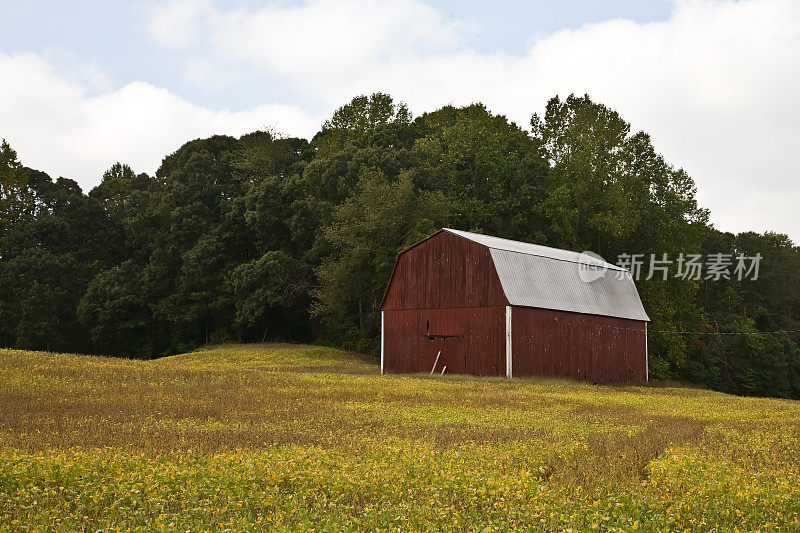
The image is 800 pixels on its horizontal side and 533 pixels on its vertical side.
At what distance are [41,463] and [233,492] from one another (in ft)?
10.6

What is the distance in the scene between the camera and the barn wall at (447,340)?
121 feet

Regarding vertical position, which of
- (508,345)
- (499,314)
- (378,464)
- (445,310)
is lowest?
(378,464)

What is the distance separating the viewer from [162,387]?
1006 inches

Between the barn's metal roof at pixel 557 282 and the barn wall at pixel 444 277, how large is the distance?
1.95ft

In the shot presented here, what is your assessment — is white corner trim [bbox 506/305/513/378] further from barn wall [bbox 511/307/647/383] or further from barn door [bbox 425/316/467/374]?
barn door [bbox 425/316/467/374]

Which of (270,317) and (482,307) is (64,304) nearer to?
(270,317)

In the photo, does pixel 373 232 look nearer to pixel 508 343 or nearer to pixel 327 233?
pixel 327 233

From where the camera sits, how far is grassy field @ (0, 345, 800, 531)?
29.3 feet

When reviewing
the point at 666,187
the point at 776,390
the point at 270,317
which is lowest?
the point at 776,390

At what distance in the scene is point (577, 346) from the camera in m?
40.2

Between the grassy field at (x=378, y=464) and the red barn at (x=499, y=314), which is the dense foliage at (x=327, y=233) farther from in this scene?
the grassy field at (x=378, y=464)

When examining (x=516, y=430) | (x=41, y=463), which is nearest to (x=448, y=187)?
(x=516, y=430)

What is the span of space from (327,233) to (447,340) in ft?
49.2

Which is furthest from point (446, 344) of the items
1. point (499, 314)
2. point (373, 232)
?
point (373, 232)
